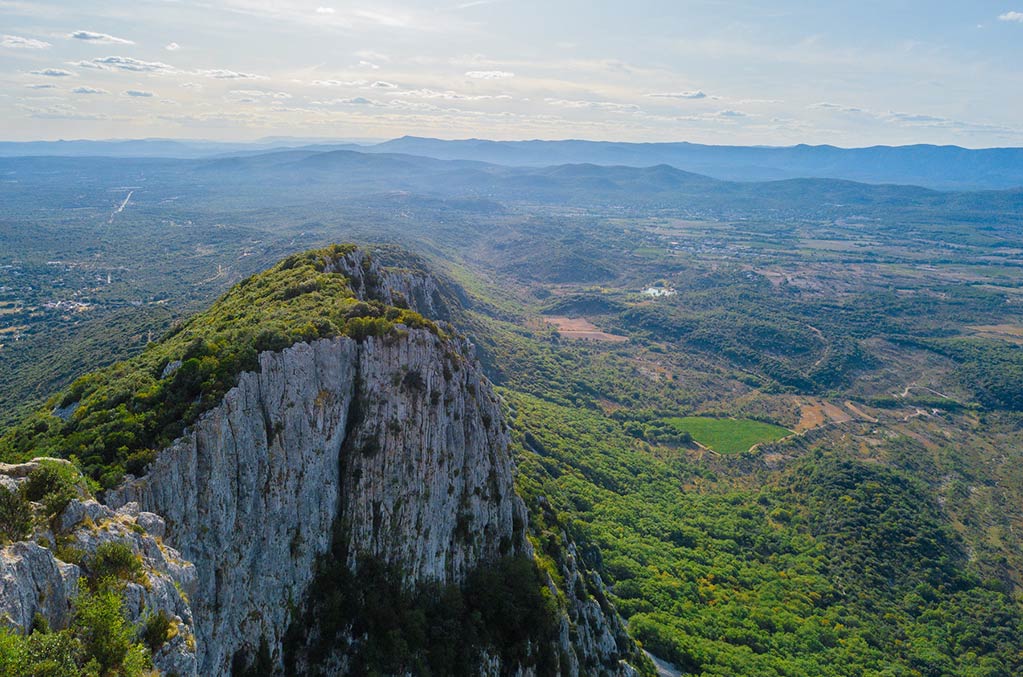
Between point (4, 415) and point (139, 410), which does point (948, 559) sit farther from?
point (4, 415)

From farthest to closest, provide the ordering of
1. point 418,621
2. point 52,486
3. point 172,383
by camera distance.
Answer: point 418,621, point 172,383, point 52,486

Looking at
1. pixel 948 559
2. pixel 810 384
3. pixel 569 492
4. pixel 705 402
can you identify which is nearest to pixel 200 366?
pixel 569 492

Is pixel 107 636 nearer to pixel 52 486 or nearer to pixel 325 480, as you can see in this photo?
pixel 52 486

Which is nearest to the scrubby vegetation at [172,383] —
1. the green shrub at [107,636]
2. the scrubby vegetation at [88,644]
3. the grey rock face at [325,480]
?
the grey rock face at [325,480]

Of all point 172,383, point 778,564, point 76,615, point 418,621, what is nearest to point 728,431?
point 778,564

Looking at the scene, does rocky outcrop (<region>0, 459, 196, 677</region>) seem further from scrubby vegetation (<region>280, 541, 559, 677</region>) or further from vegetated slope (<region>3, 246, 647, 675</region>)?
scrubby vegetation (<region>280, 541, 559, 677</region>)

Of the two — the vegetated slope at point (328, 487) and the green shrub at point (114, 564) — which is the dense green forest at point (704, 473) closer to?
the vegetated slope at point (328, 487)

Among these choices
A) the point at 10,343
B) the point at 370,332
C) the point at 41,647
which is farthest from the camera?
the point at 10,343

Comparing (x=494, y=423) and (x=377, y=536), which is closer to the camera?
(x=377, y=536)
